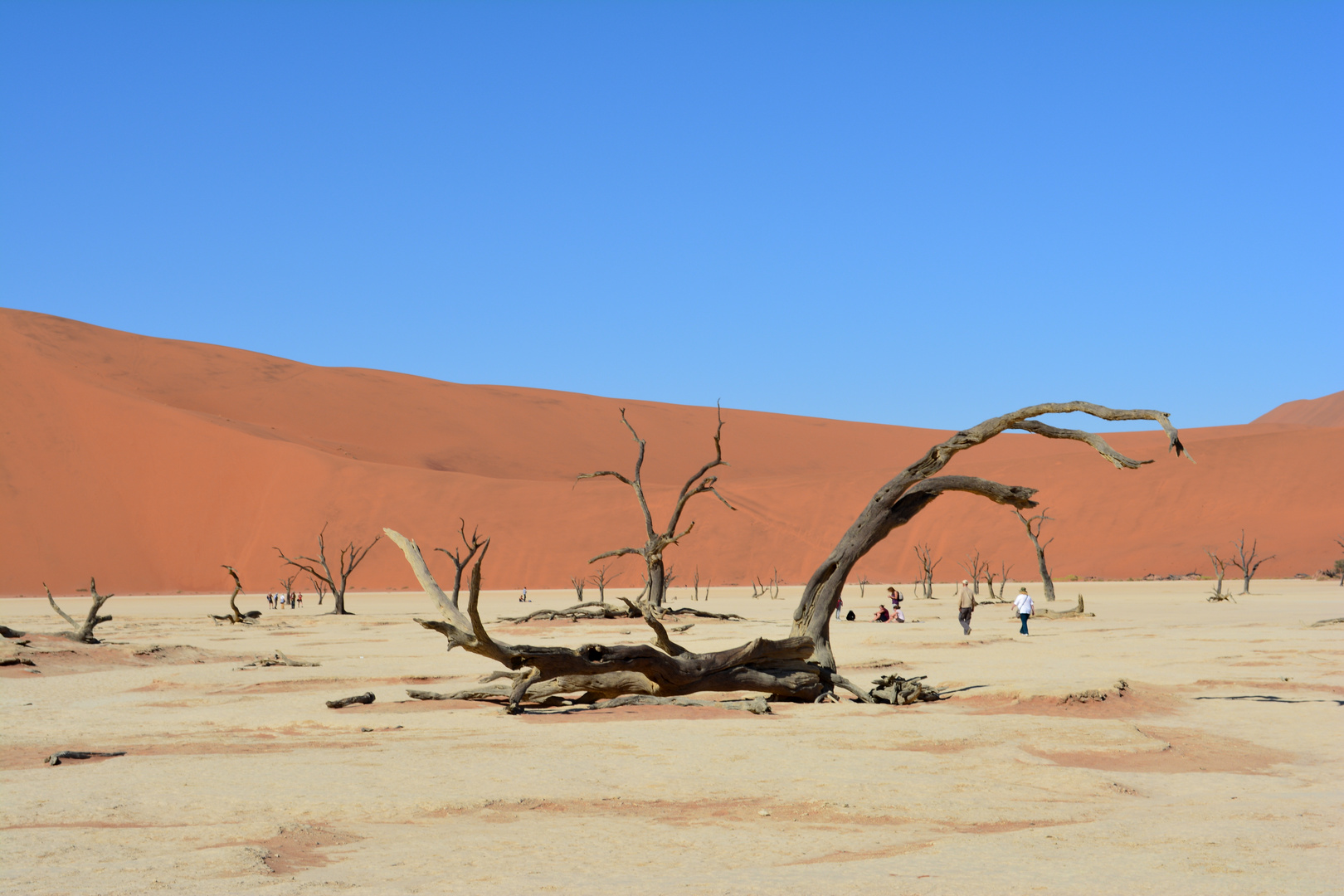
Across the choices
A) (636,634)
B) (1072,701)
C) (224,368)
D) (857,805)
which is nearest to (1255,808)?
(857,805)

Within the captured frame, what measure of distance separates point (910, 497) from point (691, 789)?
21.9 ft

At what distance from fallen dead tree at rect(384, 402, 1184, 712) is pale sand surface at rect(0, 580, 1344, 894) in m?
0.35

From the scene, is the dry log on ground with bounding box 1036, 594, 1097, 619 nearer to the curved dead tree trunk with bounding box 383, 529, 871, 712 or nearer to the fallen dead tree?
the fallen dead tree

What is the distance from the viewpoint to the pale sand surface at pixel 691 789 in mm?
5172

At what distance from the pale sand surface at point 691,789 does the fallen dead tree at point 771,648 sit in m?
0.35

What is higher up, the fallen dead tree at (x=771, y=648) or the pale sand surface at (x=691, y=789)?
the fallen dead tree at (x=771, y=648)

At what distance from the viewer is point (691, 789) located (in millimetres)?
7484

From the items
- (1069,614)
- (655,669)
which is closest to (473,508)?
(1069,614)

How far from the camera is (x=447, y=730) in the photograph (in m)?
10.4

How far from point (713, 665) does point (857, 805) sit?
16.8 feet

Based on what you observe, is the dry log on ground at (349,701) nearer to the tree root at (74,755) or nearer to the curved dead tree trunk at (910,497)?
the tree root at (74,755)

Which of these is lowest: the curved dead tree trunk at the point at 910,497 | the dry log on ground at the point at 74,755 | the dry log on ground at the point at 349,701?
the dry log on ground at the point at 74,755

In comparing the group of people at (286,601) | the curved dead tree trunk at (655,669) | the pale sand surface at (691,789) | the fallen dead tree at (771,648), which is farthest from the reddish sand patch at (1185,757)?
the group of people at (286,601)

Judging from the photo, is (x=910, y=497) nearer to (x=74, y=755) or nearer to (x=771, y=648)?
(x=771, y=648)
